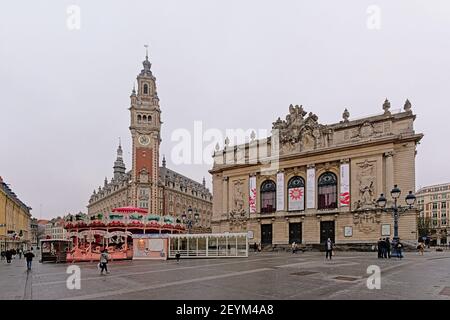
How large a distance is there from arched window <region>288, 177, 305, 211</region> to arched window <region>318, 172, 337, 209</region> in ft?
8.80

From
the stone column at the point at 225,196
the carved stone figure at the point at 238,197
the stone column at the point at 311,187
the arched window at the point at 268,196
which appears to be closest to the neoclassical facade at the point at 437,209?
the arched window at the point at 268,196

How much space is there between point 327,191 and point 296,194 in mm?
4878

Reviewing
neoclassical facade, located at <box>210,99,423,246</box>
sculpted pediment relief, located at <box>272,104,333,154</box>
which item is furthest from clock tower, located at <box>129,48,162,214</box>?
sculpted pediment relief, located at <box>272,104,333,154</box>

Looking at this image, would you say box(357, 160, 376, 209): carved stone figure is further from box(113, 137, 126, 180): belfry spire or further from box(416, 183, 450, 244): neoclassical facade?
box(113, 137, 126, 180): belfry spire

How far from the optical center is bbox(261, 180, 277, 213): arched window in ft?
205

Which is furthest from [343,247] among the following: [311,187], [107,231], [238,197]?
[107,231]

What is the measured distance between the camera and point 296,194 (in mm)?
59312

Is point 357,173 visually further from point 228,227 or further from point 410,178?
point 228,227

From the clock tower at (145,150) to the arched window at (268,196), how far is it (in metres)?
42.8

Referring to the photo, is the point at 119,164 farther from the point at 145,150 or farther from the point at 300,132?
the point at 300,132

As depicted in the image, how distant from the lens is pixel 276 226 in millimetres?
60625
